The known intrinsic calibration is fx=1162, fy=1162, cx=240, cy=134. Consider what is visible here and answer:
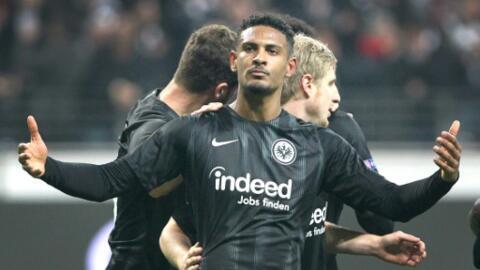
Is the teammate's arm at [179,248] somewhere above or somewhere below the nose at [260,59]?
below

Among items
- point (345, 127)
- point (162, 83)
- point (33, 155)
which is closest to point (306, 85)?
point (345, 127)

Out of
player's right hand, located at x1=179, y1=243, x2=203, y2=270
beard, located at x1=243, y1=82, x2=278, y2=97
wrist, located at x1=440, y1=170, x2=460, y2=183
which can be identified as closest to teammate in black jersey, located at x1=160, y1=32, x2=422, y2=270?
player's right hand, located at x1=179, y1=243, x2=203, y2=270

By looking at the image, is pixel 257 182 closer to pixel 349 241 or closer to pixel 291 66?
pixel 291 66

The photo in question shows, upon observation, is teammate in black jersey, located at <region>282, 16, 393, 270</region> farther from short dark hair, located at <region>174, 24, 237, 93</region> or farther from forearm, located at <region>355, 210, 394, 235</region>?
short dark hair, located at <region>174, 24, 237, 93</region>

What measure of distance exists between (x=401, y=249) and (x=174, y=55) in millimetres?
6618

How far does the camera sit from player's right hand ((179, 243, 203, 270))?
4.37 m

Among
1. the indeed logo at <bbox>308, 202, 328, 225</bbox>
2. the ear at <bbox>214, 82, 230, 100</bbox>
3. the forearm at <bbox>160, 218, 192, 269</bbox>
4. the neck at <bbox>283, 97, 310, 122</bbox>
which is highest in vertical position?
the ear at <bbox>214, 82, 230, 100</bbox>

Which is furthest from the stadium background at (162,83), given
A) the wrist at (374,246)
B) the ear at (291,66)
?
the ear at (291,66)

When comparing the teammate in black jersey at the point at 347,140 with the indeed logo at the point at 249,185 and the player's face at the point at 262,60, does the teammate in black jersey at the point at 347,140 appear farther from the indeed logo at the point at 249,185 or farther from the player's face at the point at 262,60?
the player's face at the point at 262,60

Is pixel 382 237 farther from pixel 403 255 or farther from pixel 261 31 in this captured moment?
pixel 261 31

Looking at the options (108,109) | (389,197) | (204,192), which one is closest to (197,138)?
(204,192)

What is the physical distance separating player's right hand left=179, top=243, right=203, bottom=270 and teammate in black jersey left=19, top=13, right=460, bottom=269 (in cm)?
3

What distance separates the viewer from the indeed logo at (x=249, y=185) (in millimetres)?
4375

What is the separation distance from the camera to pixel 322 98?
4.88 metres
